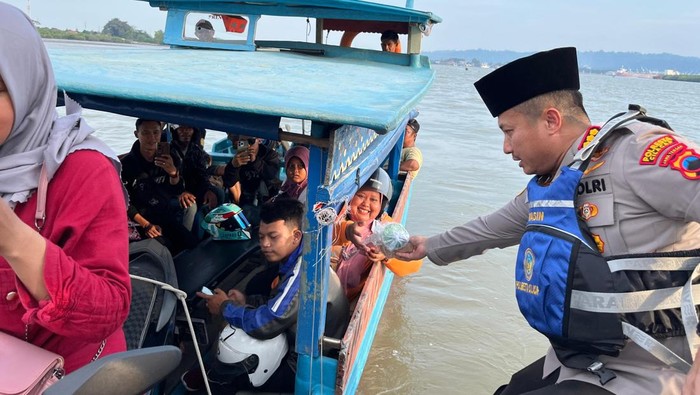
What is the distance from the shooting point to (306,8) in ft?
14.6

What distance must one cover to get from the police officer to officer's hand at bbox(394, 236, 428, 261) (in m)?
0.84

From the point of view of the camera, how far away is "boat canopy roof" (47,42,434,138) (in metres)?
1.78

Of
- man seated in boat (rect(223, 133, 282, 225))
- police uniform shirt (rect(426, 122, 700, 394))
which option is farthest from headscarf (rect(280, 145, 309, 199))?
police uniform shirt (rect(426, 122, 700, 394))

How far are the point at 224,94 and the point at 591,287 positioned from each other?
4.52ft

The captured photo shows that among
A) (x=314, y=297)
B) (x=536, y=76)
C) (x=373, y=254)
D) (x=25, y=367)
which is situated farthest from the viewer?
(x=373, y=254)

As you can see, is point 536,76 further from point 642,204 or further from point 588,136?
point 642,204

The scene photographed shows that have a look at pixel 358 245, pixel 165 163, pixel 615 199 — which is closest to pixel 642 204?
pixel 615 199

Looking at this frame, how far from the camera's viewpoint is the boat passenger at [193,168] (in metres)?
4.57

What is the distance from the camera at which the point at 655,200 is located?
1.55 metres

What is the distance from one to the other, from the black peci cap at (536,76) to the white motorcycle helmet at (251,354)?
1559mm

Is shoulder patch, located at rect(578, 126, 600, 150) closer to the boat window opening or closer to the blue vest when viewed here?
the blue vest

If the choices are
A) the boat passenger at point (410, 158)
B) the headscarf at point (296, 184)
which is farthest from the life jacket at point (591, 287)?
the boat passenger at point (410, 158)

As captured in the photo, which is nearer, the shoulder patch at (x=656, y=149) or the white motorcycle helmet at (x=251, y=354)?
the shoulder patch at (x=656, y=149)

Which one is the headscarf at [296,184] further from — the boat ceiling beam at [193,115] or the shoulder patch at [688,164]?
the shoulder patch at [688,164]
